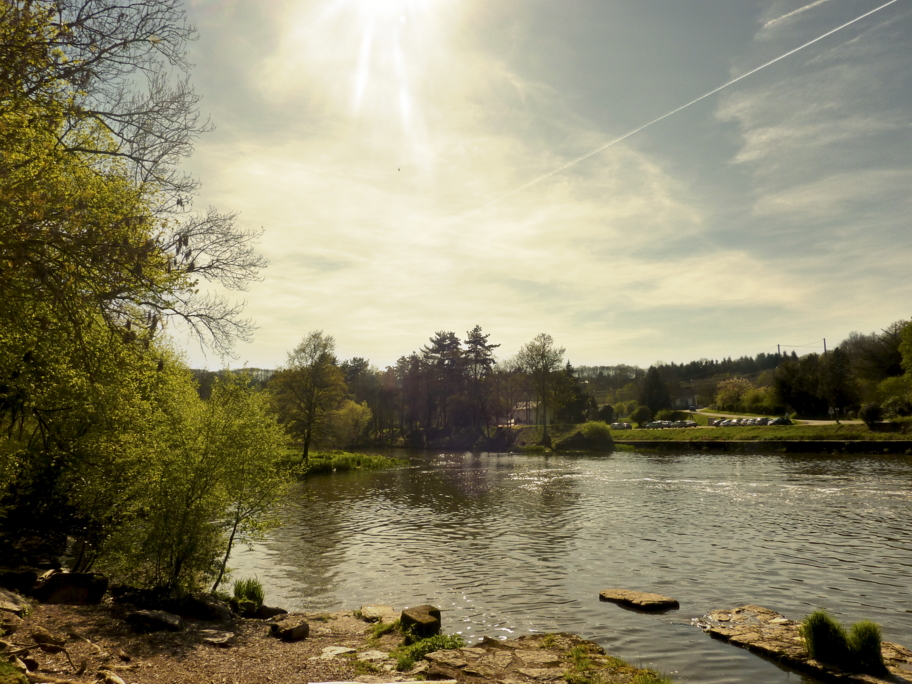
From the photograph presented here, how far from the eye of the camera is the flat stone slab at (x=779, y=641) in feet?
35.6

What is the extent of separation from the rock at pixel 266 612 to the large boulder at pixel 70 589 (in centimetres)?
386

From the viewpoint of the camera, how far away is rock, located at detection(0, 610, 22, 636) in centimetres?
1018

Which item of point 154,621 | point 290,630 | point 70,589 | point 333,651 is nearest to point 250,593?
point 154,621

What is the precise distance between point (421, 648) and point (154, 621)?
6.10 m

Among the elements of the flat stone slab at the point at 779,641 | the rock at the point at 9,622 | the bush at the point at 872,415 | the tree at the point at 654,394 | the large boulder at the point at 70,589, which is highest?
the tree at the point at 654,394

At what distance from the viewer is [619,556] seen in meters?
21.5

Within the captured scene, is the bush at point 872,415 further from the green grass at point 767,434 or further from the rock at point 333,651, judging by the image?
the rock at point 333,651

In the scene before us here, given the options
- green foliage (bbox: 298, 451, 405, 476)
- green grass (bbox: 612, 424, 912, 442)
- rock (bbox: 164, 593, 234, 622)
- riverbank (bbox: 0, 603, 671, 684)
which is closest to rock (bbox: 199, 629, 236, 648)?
riverbank (bbox: 0, 603, 671, 684)

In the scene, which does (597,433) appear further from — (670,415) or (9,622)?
(9,622)

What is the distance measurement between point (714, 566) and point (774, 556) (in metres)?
2.81

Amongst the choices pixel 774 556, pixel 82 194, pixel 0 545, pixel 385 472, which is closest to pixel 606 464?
pixel 385 472

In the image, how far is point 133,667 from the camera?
1027 cm

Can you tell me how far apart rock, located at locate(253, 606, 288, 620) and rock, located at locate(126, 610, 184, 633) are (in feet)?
8.56

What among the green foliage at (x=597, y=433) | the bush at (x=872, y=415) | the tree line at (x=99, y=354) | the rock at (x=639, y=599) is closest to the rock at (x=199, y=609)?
the tree line at (x=99, y=354)
